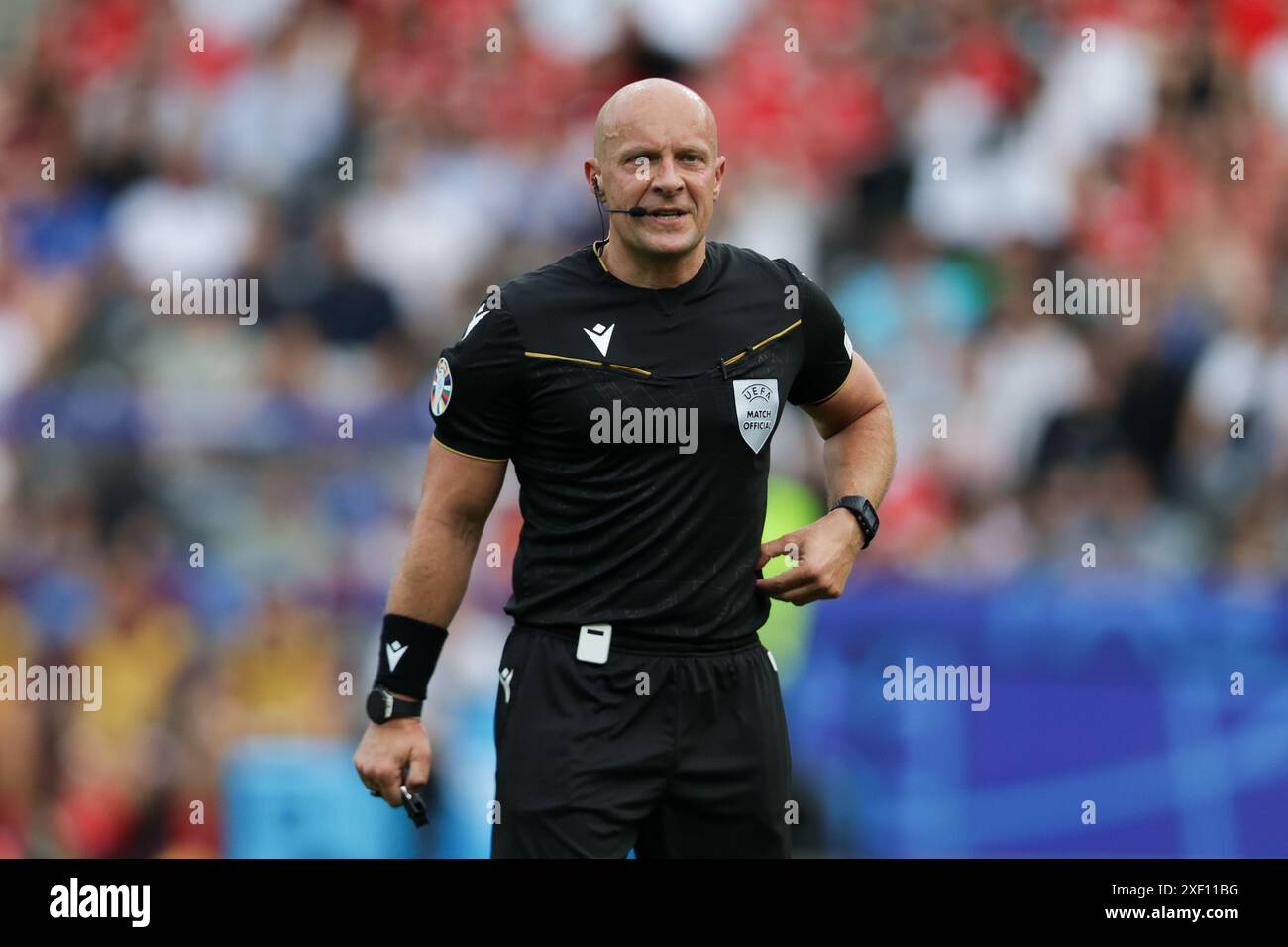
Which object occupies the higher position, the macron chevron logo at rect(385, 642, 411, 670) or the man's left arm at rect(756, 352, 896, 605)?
the man's left arm at rect(756, 352, 896, 605)

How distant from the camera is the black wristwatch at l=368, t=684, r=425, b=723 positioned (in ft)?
14.1

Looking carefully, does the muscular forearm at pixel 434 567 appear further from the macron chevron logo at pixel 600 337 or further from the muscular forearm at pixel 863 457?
the muscular forearm at pixel 863 457

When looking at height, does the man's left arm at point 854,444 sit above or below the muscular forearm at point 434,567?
above

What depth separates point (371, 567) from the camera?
7.96 m

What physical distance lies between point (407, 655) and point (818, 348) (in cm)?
126

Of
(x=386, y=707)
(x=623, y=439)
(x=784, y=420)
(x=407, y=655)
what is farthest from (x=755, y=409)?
(x=784, y=420)

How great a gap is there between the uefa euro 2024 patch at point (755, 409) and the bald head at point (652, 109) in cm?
56

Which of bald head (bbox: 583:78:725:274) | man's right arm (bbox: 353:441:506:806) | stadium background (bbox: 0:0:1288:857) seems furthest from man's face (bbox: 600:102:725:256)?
stadium background (bbox: 0:0:1288:857)

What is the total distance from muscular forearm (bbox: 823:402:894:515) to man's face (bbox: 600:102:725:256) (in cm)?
80

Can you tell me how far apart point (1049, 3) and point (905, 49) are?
2.62 ft

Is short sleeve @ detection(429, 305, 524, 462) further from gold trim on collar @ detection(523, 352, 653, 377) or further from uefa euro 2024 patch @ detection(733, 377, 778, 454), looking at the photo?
uefa euro 2024 patch @ detection(733, 377, 778, 454)

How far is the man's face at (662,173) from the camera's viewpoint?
13.8 feet

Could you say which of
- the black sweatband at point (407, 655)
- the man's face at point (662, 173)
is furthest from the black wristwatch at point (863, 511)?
the black sweatband at point (407, 655)

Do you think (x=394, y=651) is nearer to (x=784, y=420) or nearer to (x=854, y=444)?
(x=854, y=444)
